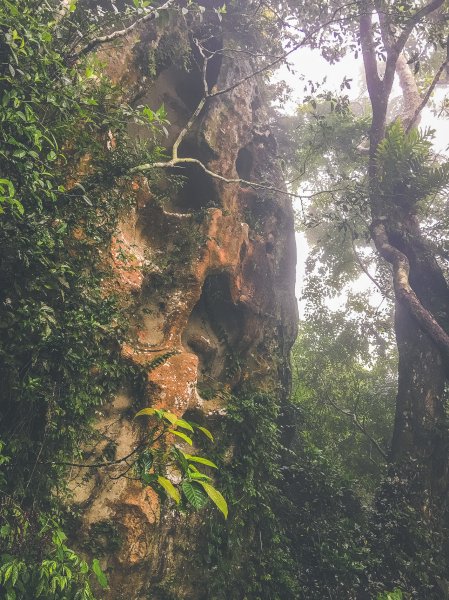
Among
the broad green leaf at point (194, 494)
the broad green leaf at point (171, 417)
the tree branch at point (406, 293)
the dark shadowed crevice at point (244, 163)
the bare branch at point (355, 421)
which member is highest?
the dark shadowed crevice at point (244, 163)

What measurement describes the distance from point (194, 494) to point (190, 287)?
5.21 metres

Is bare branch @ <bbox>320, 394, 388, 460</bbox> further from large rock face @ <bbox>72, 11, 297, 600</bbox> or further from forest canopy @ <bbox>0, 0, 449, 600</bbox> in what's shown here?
large rock face @ <bbox>72, 11, 297, 600</bbox>

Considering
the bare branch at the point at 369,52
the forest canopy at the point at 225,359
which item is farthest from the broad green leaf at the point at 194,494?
the bare branch at the point at 369,52

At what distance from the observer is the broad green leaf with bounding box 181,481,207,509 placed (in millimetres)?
1751

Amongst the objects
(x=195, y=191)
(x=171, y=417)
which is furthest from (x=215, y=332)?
(x=171, y=417)

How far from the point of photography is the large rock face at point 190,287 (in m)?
4.88

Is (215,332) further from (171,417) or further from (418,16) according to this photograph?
(418,16)

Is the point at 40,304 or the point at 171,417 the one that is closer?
the point at 171,417

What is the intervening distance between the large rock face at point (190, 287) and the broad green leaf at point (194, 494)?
3407 mm

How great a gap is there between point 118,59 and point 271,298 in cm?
597

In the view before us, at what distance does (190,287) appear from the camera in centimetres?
684

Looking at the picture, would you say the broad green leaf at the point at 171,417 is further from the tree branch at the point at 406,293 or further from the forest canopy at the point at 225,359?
the tree branch at the point at 406,293

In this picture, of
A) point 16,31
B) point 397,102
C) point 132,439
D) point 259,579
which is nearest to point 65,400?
point 132,439

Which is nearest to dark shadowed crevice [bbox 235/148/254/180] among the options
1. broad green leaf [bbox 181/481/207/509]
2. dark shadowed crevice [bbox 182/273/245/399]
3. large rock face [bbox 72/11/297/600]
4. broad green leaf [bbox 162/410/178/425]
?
large rock face [bbox 72/11/297/600]
